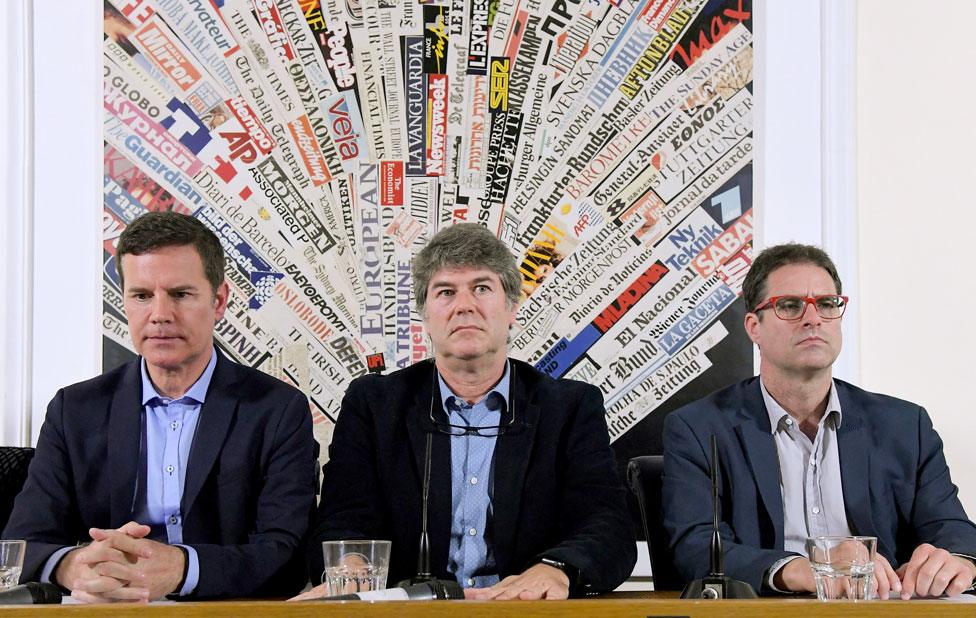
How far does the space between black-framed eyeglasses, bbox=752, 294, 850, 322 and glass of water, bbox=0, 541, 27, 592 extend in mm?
1585

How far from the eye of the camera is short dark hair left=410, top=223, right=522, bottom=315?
237 cm

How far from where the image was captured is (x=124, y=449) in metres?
2.28

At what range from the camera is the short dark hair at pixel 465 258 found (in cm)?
237

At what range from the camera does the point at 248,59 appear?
2.82 m

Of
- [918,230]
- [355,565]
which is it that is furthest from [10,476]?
[918,230]

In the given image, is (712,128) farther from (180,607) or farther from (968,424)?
(180,607)

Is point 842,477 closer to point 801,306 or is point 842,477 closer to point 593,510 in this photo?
point 801,306

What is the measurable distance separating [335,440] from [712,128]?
4.24 ft

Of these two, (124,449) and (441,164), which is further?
(441,164)

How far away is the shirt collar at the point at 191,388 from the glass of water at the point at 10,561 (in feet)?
2.13

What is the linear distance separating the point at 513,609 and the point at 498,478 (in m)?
1.03

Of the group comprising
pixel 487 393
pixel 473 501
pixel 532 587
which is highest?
pixel 487 393

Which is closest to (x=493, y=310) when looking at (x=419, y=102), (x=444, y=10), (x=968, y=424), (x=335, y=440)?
(x=335, y=440)

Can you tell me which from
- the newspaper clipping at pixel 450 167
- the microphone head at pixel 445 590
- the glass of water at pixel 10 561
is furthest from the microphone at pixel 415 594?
the newspaper clipping at pixel 450 167
